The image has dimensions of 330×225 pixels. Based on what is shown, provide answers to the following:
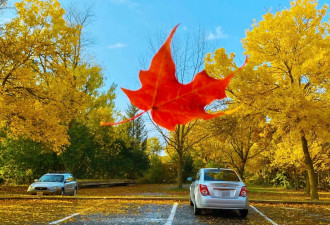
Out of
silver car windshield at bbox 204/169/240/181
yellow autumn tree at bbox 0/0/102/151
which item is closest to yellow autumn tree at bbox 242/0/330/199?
silver car windshield at bbox 204/169/240/181

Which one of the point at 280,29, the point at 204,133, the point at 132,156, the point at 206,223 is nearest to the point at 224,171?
the point at 206,223

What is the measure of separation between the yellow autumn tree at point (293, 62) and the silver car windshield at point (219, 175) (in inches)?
220

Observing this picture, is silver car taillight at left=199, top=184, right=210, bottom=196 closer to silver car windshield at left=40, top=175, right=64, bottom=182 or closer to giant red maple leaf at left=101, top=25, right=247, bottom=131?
giant red maple leaf at left=101, top=25, right=247, bottom=131

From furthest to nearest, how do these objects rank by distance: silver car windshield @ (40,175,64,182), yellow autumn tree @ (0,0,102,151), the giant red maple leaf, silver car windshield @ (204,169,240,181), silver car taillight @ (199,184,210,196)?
silver car windshield @ (40,175,64,182) < yellow autumn tree @ (0,0,102,151) < silver car windshield @ (204,169,240,181) < silver car taillight @ (199,184,210,196) < the giant red maple leaf

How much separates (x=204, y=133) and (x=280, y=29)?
A: 11740 millimetres

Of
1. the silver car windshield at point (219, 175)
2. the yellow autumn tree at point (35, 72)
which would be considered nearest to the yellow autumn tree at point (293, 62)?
the silver car windshield at point (219, 175)

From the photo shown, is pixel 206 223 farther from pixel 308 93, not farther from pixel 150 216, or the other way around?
pixel 308 93

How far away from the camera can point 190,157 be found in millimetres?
39938

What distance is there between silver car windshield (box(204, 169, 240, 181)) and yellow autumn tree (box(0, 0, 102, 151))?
910cm

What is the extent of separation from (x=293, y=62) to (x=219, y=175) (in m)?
8.24

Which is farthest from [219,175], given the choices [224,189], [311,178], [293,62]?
[311,178]

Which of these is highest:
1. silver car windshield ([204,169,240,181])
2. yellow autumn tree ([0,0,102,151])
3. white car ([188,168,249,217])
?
yellow autumn tree ([0,0,102,151])

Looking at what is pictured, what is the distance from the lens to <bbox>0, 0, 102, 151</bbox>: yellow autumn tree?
624 inches

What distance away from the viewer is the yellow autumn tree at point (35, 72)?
624 inches
